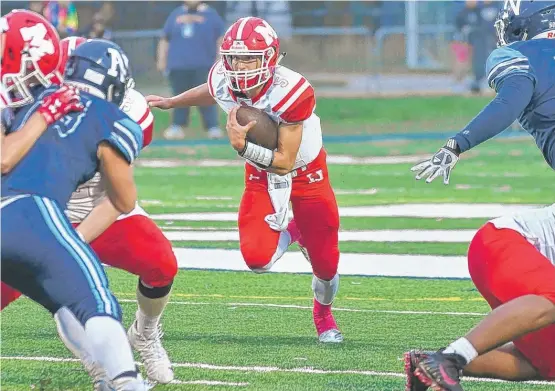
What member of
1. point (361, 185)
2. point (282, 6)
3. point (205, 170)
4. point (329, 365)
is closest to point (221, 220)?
point (361, 185)

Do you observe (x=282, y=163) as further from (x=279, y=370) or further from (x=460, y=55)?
(x=460, y=55)

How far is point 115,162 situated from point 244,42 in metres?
1.66

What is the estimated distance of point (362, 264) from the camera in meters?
7.82

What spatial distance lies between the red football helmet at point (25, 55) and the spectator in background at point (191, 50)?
12.1 m

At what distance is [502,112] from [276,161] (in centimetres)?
145

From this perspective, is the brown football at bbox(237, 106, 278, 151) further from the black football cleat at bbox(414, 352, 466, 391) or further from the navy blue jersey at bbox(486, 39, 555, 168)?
the black football cleat at bbox(414, 352, 466, 391)

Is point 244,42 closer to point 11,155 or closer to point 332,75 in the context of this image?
point 11,155

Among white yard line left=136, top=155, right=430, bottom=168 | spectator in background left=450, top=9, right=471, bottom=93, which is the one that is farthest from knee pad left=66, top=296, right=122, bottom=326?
spectator in background left=450, top=9, right=471, bottom=93

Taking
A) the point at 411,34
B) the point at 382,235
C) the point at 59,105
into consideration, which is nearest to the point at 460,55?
the point at 411,34

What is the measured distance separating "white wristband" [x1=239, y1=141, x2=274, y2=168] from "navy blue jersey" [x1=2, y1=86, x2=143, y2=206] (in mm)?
1480

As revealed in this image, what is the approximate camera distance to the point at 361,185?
1171 cm

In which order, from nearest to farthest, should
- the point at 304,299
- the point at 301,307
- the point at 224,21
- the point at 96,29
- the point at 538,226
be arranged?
the point at 538,226, the point at 301,307, the point at 304,299, the point at 96,29, the point at 224,21

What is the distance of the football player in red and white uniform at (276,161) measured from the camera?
5492 millimetres

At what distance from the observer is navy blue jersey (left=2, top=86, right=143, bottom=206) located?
3863mm
